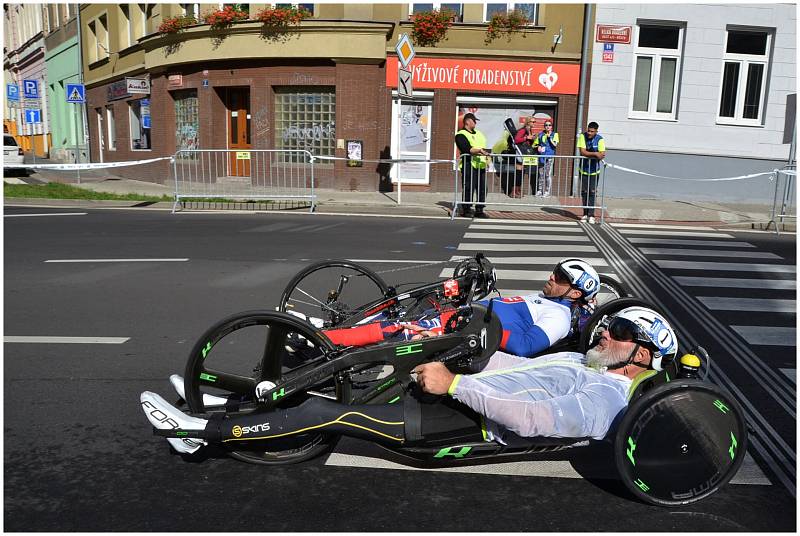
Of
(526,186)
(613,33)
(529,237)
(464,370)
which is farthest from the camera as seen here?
(613,33)

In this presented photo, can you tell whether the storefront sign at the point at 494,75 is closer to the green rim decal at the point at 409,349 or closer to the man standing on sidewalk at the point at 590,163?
the man standing on sidewalk at the point at 590,163

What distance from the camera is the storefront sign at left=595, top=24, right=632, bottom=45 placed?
17.9 metres

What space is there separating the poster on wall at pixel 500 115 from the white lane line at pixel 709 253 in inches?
355

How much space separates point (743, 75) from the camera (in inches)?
730

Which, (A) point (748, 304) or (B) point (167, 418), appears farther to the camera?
(A) point (748, 304)

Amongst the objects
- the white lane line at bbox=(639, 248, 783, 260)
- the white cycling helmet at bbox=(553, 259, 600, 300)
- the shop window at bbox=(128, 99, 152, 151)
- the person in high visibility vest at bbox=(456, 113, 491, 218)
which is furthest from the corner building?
the white cycling helmet at bbox=(553, 259, 600, 300)

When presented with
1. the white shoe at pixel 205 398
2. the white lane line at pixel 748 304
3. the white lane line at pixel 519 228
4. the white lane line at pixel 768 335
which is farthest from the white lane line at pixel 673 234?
the white shoe at pixel 205 398

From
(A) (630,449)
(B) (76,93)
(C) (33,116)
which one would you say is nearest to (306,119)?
(B) (76,93)

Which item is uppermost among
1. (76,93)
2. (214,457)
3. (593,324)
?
(76,93)

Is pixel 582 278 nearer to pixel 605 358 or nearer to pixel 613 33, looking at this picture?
pixel 605 358

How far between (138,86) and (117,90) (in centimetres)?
410

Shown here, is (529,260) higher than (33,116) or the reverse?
the reverse

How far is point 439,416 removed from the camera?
3230 mm

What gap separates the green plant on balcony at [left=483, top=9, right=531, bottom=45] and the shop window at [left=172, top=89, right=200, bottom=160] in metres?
9.39
